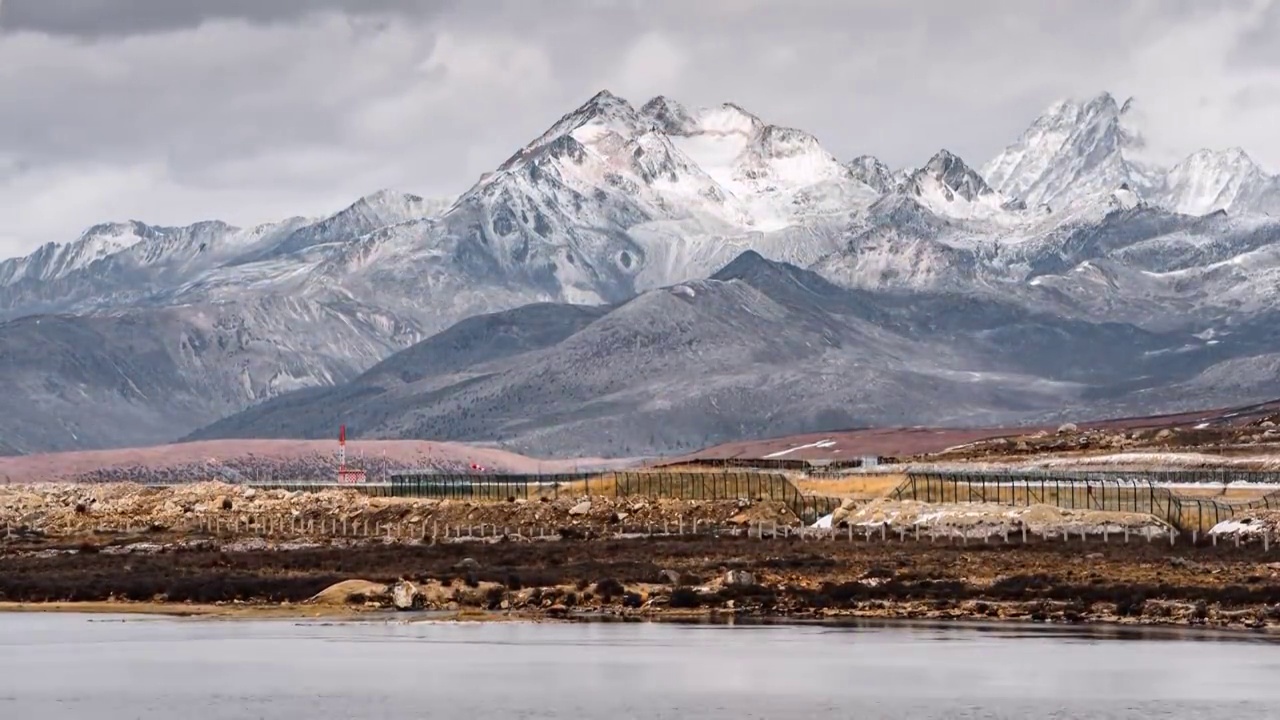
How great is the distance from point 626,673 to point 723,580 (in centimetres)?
Result: 2843

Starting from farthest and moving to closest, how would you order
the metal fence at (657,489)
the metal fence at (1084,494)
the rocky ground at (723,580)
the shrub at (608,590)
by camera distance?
the metal fence at (657,489) < the metal fence at (1084,494) < the shrub at (608,590) < the rocky ground at (723,580)

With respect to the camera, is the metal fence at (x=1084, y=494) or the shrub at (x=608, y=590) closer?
the shrub at (x=608, y=590)

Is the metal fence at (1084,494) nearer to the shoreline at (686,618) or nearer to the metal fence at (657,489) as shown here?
the metal fence at (657,489)

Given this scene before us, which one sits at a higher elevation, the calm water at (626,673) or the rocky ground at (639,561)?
the rocky ground at (639,561)

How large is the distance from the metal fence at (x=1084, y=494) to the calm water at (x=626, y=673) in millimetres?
48235

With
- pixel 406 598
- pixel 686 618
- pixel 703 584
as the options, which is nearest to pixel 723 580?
pixel 703 584

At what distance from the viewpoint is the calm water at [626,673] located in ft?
211

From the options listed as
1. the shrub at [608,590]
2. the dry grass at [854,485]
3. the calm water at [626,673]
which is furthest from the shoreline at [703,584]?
the dry grass at [854,485]

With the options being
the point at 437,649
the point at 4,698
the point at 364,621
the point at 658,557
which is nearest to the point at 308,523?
the point at 658,557

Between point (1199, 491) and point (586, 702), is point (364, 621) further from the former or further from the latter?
point (1199, 491)

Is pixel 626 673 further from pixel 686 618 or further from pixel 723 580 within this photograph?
pixel 723 580

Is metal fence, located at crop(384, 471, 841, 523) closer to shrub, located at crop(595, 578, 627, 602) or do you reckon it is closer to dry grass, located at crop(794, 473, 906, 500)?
dry grass, located at crop(794, 473, 906, 500)

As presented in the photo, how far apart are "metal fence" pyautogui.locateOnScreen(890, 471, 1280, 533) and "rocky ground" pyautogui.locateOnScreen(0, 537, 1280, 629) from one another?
11.9 meters

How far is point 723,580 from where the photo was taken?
10019 centimetres
